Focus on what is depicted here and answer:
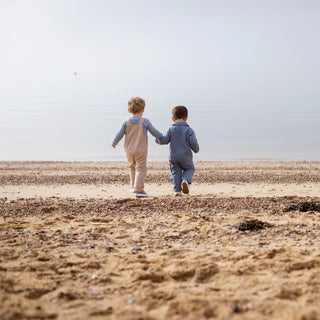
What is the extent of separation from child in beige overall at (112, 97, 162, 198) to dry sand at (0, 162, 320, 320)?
1254 millimetres

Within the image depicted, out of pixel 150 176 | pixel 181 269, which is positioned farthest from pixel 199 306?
pixel 150 176

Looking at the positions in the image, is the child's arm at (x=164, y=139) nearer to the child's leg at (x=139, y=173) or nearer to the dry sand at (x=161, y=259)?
the child's leg at (x=139, y=173)

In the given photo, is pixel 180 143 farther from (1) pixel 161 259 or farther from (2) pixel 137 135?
(1) pixel 161 259

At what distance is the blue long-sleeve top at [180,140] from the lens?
9062 mm

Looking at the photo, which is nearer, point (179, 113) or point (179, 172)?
point (179, 113)

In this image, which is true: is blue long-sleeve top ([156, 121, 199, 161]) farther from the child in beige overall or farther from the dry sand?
the dry sand

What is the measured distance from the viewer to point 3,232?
5.66m

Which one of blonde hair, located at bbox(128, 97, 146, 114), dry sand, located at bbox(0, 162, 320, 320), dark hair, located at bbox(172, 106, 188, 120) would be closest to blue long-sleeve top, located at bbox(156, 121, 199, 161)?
dark hair, located at bbox(172, 106, 188, 120)

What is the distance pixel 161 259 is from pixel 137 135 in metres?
4.70

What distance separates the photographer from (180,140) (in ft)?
29.8

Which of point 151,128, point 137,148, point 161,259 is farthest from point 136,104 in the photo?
point 161,259

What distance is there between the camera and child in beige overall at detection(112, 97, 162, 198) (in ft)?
29.1

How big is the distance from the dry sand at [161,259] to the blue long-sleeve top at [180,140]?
→ 61.6 inches

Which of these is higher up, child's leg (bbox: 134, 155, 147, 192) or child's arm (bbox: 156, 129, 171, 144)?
child's arm (bbox: 156, 129, 171, 144)
